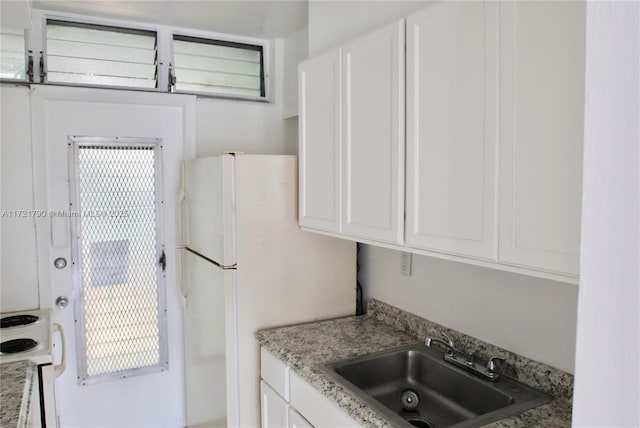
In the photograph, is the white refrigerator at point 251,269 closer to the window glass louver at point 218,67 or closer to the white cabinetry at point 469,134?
the white cabinetry at point 469,134

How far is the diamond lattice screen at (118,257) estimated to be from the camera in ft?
8.85

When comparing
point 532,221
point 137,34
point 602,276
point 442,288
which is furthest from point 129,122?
point 602,276

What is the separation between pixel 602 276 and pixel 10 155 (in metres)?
2.76

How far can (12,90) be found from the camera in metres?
2.47

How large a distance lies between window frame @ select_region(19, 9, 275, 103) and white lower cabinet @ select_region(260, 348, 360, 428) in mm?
1652

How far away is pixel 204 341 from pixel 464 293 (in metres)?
1.36

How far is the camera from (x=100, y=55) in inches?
106

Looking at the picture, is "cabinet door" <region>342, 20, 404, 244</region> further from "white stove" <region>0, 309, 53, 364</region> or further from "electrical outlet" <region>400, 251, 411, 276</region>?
"white stove" <region>0, 309, 53, 364</region>

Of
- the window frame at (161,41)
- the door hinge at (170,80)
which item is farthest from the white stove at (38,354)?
the door hinge at (170,80)

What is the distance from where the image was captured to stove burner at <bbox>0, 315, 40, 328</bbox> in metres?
2.28

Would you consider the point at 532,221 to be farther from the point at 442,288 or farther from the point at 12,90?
the point at 12,90

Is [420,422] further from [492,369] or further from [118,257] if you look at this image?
[118,257]

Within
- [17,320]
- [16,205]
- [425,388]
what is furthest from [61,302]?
[425,388]

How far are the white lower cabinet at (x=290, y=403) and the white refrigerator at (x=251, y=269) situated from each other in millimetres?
105
